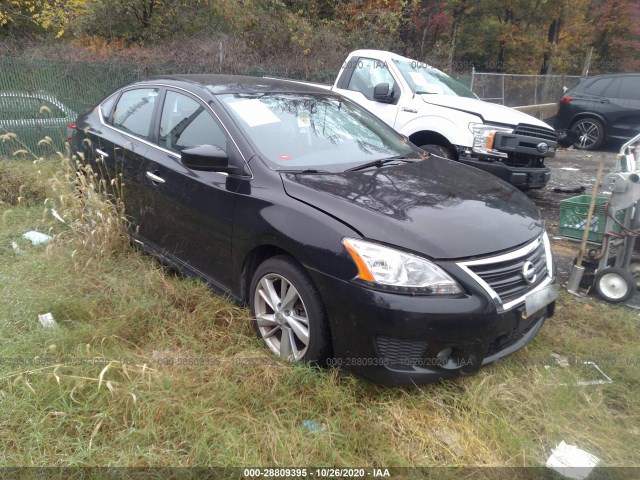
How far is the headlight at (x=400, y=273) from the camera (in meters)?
2.43

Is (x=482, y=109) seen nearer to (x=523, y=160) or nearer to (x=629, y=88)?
(x=523, y=160)

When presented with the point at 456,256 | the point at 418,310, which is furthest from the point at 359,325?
the point at 456,256

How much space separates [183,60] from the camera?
10500 mm

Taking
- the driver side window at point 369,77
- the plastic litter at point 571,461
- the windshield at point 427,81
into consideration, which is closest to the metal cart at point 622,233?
the plastic litter at point 571,461

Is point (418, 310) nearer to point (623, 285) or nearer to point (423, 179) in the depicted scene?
point (423, 179)

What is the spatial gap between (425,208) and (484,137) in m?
3.64

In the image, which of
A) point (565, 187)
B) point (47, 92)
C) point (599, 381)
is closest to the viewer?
point (599, 381)

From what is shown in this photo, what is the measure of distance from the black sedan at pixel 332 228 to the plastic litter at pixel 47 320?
881 mm

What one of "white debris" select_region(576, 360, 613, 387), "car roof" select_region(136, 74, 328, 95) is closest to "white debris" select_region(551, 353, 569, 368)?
"white debris" select_region(576, 360, 613, 387)

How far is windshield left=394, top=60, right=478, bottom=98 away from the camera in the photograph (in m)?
6.78

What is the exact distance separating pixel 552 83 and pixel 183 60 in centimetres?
1364

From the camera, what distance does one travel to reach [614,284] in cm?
391

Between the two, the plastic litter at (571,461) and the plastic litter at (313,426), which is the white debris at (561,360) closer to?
the plastic litter at (571,461)

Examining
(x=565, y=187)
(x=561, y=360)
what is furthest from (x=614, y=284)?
(x=565, y=187)
